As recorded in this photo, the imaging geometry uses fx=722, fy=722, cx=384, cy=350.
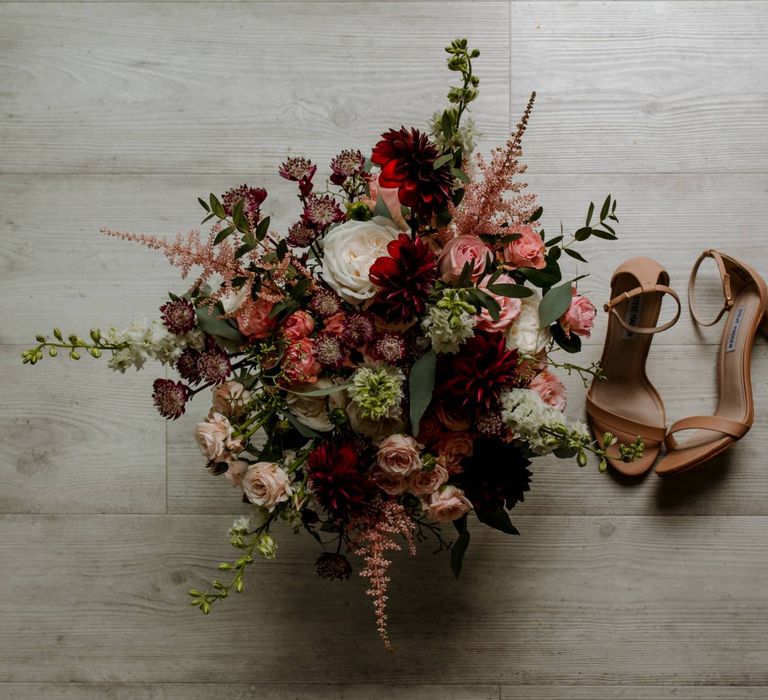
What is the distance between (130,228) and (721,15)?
1.20 metres

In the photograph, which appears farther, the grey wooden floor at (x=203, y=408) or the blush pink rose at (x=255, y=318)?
the grey wooden floor at (x=203, y=408)

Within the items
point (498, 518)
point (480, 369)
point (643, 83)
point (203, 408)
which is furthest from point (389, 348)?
point (643, 83)

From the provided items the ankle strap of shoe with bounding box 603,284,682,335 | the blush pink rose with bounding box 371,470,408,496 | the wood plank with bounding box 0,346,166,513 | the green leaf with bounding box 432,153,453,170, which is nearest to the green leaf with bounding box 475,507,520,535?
the blush pink rose with bounding box 371,470,408,496

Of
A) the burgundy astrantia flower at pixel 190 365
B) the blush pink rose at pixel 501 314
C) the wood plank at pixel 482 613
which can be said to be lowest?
the wood plank at pixel 482 613

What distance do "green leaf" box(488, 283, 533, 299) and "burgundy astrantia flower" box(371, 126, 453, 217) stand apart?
121 millimetres

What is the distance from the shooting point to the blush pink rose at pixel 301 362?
88 centimetres

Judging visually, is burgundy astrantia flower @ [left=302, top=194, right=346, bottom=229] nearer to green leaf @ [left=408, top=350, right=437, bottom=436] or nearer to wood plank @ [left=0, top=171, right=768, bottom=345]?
green leaf @ [left=408, top=350, right=437, bottom=436]

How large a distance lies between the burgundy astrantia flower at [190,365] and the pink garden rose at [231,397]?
0.04 meters

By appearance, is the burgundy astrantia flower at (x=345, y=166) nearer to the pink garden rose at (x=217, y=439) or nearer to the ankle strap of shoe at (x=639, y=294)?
the pink garden rose at (x=217, y=439)

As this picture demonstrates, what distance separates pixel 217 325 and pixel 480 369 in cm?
34

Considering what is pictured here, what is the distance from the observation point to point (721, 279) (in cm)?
134

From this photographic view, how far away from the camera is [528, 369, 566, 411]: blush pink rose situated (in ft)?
3.06

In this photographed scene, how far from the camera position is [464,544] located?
110cm

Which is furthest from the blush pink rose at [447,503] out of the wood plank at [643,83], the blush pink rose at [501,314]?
the wood plank at [643,83]
